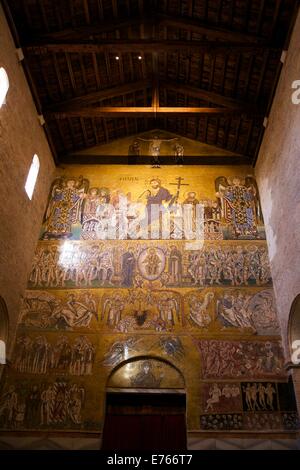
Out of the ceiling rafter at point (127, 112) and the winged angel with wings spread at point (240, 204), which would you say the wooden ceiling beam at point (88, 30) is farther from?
the winged angel with wings spread at point (240, 204)

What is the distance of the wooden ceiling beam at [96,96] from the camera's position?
42.3 feet

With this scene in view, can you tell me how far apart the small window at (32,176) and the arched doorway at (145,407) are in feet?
19.1

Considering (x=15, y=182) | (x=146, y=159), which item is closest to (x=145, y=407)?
(x=15, y=182)

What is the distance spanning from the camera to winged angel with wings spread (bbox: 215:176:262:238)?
12789 mm

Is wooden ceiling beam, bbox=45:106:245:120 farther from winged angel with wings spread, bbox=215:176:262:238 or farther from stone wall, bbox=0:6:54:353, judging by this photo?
winged angel with wings spread, bbox=215:176:262:238

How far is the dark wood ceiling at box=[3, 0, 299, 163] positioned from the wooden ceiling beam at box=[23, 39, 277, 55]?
26mm

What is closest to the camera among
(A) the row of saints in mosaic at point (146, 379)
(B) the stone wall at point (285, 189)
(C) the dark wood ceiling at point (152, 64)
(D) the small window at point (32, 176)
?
(A) the row of saints in mosaic at point (146, 379)

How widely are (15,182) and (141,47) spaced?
17.2 ft

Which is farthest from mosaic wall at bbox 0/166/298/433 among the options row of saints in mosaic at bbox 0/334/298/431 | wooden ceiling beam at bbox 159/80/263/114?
wooden ceiling beam at bbox 159/80/263/114

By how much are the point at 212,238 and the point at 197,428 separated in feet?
18.2

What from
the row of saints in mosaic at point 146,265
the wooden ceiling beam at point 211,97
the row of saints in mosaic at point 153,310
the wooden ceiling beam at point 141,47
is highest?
the wooden ceiling beam at point 211,97

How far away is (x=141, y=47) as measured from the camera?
447 inches

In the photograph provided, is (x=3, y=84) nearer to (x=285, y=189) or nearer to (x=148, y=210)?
(x=148, y=210)

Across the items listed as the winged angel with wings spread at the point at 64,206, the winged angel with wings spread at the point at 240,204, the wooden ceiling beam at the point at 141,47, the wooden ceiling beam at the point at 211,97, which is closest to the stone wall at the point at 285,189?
the winged angel with wings spread at the point at 240,204
